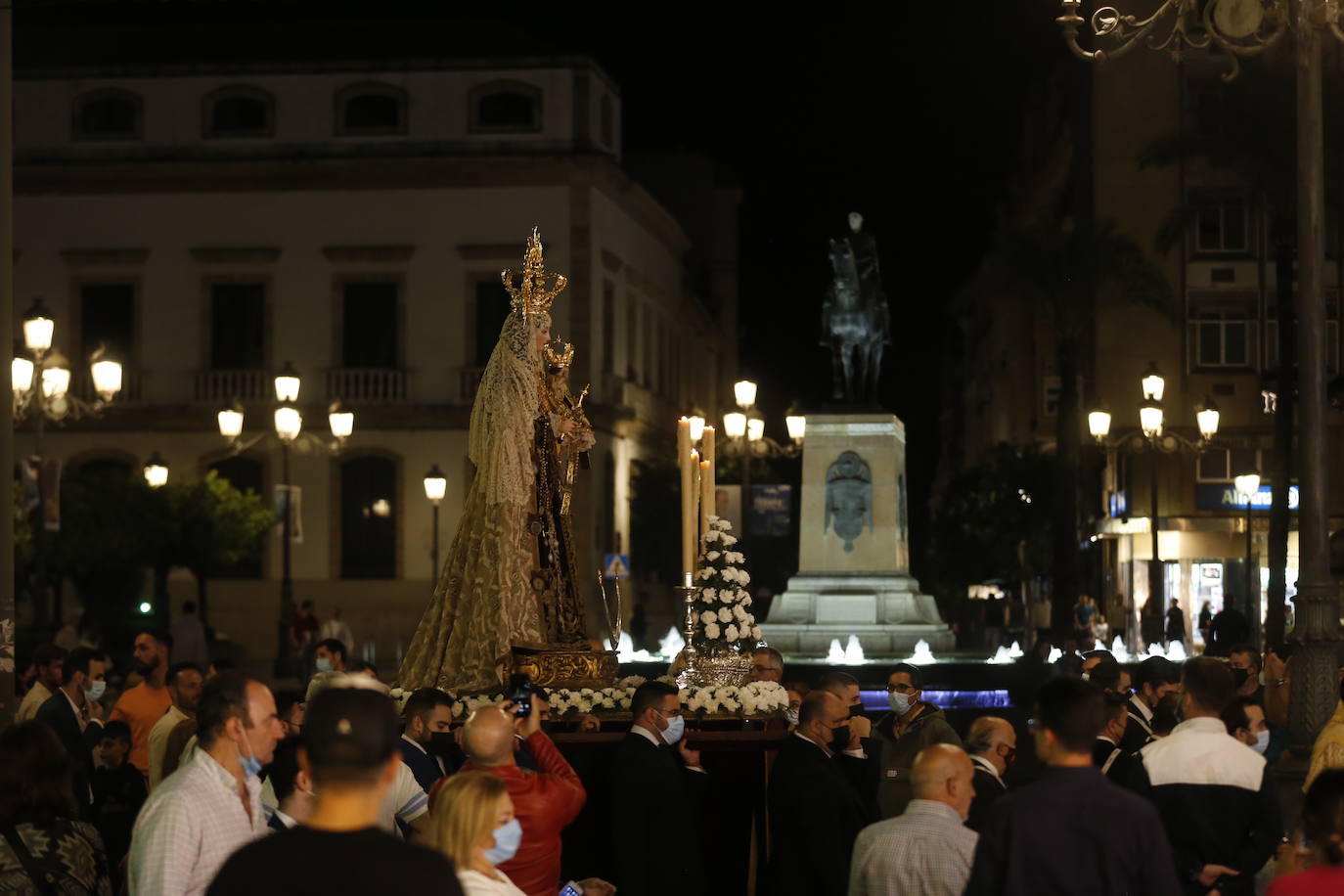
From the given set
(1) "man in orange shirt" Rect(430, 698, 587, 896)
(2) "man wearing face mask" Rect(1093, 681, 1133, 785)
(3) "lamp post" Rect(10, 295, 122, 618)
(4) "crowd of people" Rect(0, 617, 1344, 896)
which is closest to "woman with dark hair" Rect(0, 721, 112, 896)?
(4) "crowd of people" Rect(0, 617, 1344, 896)

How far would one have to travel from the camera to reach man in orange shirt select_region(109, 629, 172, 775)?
13.2 m

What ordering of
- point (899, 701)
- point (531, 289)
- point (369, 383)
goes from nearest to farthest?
point (899, 701), point (531, 289), point (369, 383)

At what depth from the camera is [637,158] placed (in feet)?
266

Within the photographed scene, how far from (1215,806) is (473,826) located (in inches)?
127

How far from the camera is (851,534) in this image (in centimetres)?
2908

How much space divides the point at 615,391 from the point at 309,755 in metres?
52.3

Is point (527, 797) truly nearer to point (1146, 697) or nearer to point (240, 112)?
point (1146, 697)

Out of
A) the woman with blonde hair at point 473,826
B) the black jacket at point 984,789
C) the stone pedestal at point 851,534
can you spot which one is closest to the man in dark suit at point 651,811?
the black jacket at point 984,789

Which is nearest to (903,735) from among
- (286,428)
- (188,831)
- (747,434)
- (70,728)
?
(70,728)

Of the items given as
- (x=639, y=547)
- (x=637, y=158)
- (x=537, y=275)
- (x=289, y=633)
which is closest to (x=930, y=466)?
(x=637, y=158)

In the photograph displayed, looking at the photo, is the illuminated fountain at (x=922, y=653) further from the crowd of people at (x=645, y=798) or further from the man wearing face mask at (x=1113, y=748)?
the man wearing face mask at (x=1113, y=748)

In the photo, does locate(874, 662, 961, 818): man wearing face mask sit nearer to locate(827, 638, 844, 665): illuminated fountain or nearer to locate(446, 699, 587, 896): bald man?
locate(446, 699, 587, 896): bald man

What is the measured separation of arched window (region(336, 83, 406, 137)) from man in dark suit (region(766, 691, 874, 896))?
46697 mm

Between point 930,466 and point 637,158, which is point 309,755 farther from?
point 930,466
